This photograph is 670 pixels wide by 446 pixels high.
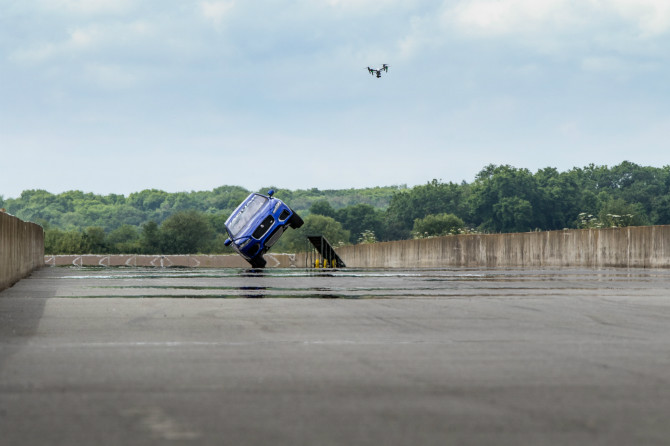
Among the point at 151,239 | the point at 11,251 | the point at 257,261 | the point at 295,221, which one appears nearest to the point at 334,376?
the point at 11,251

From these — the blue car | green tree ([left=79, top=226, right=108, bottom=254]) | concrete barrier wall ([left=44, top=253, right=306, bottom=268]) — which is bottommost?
concrete barrier wall ([left=44, top=253, right=306, bottom=268])

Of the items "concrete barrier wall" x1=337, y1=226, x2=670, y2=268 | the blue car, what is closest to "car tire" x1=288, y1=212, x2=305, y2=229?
the blue car

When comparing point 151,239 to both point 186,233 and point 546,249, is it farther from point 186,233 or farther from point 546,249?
point 546,249

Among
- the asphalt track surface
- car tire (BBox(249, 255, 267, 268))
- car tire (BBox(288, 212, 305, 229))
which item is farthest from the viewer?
car tire (BBox(288, 212, 305, 229))

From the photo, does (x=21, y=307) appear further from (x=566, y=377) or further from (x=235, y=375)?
(x=566, y=377)

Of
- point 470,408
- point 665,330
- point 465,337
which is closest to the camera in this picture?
point 470,408

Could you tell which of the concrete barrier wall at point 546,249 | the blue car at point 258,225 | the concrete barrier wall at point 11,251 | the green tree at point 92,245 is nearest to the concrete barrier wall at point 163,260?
the concrete barrier wall at point 546,249

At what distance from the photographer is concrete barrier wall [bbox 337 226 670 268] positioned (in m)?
32.2

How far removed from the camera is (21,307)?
11.7m

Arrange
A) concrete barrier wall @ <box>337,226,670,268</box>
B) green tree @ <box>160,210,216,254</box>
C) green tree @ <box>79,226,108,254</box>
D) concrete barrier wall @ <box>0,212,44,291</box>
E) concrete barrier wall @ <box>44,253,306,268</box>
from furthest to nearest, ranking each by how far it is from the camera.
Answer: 1. green tree @ <box>160,210,216,254</box>
2. green tree @ <box>79,226,108,254</box>
3. concrete barrier wall @ <box>44,253,306,268</box>
4. concrete barrier wall @ <box>337,226,670,268</box>
5. concrete barrier wall @ <box>0,212,44,291</box>

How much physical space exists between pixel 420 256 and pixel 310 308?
42780mm

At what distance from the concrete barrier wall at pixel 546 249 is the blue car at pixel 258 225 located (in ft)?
28.3

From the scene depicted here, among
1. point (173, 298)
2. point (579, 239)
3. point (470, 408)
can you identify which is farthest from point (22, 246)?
point (579, 239)

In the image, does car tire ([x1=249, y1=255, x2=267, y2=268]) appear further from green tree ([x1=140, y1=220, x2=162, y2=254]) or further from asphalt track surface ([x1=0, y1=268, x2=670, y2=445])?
green tree ([x1=140, y1=220, x2=162, y2=254])
